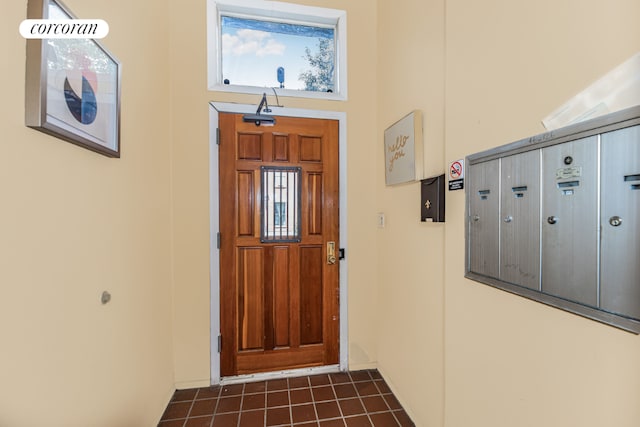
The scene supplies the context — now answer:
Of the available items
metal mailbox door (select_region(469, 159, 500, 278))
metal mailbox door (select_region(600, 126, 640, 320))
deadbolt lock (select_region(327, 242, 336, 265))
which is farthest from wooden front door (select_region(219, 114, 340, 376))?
metal mailbox door (select_region(600, 126, 640, 320))

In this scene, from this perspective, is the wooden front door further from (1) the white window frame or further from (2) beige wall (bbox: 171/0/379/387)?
(1) the white window frame

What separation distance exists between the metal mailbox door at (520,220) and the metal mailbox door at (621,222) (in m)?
0.18

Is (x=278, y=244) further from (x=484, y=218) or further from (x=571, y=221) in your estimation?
(x=571, y=221)

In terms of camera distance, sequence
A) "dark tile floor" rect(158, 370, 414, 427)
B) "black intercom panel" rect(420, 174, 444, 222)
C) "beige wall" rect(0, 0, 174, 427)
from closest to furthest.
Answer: "beige wall" rect(0, 0, 174, 427) → "black intercom panel" rect(420, 174, 444, 222) → "dark tile floor" rect(158, 370, 414, 427)

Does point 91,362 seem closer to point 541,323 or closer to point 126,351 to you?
point 126,351

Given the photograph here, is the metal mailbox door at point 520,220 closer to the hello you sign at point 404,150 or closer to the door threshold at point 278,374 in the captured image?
the hello you sign at point 404,150

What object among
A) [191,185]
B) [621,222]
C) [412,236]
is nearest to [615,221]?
[621,222]

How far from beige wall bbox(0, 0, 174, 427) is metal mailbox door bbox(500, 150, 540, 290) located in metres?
1.55

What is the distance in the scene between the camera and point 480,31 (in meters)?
1.14

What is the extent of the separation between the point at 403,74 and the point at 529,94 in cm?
110

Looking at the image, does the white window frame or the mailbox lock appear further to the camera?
the white window frame

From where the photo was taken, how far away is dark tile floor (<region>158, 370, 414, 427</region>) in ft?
5.68

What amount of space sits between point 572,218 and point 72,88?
1.64 metres

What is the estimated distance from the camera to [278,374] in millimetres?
2189
